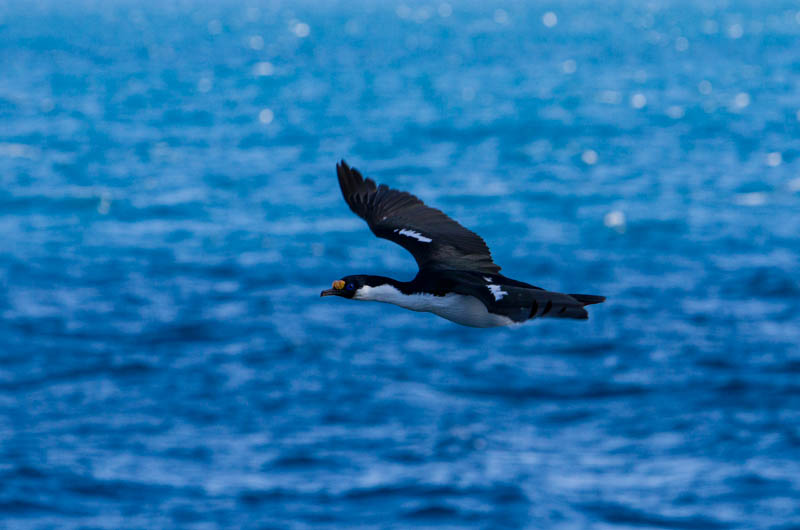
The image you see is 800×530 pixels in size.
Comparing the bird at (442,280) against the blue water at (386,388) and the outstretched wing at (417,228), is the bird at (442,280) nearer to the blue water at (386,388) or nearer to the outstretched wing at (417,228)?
the outstretched wing at (417,228)

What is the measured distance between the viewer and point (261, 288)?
378ft

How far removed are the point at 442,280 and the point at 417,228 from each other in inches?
105

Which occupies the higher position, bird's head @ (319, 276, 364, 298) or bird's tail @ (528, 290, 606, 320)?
bird's head @ (319, 276, 364, 298)

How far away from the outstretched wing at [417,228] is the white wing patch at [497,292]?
60.0 inches

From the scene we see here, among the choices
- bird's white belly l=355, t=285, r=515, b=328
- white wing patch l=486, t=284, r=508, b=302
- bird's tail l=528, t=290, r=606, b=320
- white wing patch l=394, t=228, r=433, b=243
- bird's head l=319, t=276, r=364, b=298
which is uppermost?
white wing patch l=394, t=228, r=433, b=243

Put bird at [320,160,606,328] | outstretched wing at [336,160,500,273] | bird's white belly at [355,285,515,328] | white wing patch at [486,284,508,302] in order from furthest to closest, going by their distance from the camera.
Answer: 1. outstretched wing at [336,160,500,273]
2. bird's white belly at [355,285,515,328]
3. white wing patch at [486,284,508,302]
4. bird at [320,160,606,328]

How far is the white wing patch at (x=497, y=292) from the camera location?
13.6 meters

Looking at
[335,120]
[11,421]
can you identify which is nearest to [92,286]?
[11,421]

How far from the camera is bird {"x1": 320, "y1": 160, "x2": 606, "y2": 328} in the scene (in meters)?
13.1

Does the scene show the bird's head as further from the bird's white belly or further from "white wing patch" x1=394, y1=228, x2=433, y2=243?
"white wing patch" x1=394, y1=228, x2=433, y2=243

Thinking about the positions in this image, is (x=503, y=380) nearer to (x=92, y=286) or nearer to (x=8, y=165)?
(x=92, y=286)

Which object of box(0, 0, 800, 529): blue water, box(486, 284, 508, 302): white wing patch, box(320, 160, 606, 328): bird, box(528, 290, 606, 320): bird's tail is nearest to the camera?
box(528, 290, 606, 320): bird's tail

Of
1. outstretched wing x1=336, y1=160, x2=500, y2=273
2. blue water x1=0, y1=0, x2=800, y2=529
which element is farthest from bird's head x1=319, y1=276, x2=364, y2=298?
blue water x1=0, y1=0, x2=800, y2=529

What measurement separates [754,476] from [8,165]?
357ft
